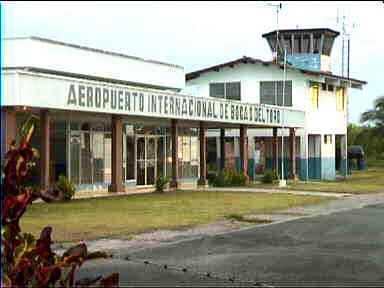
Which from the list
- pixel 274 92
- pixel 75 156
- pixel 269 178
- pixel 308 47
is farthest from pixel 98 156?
pixel 308 47

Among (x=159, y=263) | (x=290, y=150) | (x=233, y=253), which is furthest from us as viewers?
(x=290, y=150)

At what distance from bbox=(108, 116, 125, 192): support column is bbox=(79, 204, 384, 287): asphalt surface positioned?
12144mm

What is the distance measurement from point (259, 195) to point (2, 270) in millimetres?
24602

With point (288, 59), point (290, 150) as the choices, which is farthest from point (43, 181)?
point (288, 59)

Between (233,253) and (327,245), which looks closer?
(233,253)

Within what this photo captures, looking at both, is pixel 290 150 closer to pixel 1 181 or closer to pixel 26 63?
pixel 26 63

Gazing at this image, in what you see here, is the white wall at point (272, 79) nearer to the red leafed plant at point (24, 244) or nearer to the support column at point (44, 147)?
the support column at point (44, 147)

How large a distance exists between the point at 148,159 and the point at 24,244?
1098 inches

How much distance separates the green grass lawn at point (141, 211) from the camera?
55.3 ft

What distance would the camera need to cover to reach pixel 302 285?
9.84m

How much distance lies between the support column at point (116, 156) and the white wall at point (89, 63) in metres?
3.17

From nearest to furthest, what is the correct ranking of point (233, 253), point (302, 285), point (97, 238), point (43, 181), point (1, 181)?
point (1, 181) < point (302, 285) < point (233, 253) < point (97, 238) < point (43, 181)

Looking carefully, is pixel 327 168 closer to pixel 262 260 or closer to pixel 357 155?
pixel 357 155

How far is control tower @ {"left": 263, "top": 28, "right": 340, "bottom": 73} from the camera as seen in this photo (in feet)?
172
